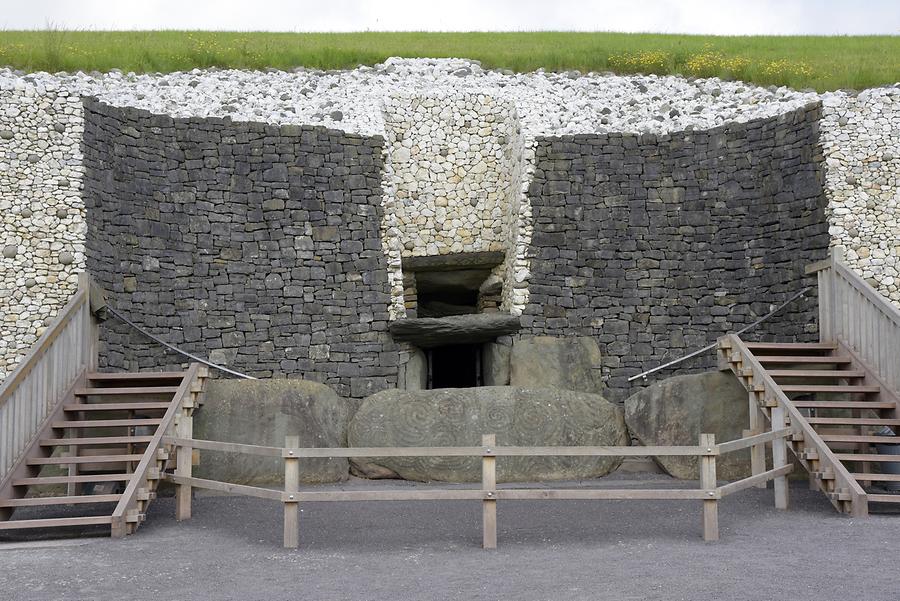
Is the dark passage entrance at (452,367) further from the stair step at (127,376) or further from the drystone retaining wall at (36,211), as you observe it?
the stair step at (127,376)

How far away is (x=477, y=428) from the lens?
12.8 metres

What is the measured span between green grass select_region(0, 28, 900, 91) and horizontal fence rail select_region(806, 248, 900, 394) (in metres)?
3.94

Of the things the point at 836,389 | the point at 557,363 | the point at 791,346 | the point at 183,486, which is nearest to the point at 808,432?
the point at 836,389

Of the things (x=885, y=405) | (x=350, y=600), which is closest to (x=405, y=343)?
(x=885, y=405)

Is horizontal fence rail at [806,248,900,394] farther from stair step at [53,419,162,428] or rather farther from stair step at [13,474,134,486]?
stair step at [13,474,134,486]

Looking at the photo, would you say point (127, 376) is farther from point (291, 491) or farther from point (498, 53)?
point (498, 53)

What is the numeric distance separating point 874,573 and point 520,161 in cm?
922

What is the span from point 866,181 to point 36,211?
11220mm

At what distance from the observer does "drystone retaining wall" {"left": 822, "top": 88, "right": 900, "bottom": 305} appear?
13.4m

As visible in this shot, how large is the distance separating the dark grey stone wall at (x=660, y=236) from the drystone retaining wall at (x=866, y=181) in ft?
1.87

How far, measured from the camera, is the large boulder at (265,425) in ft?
41.1

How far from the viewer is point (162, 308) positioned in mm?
13641

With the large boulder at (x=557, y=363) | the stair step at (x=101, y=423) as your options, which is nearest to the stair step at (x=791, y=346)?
the large boulder at (x=557, y=363)

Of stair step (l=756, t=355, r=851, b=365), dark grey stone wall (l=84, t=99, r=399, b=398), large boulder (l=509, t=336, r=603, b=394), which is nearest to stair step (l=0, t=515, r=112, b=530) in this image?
dark grey stone wall (l=84, t=99, r=399, b=398)
